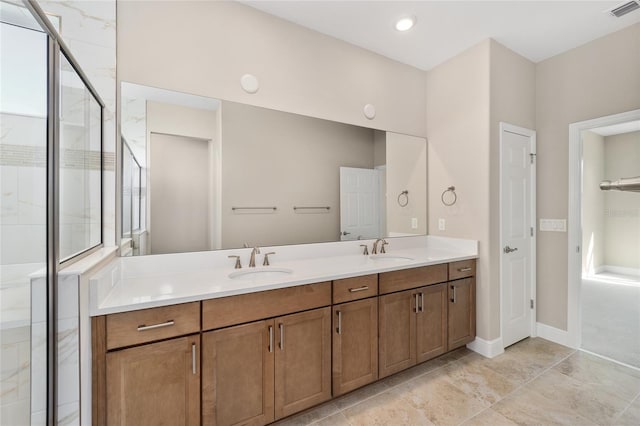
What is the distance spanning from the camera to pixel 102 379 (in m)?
1.19

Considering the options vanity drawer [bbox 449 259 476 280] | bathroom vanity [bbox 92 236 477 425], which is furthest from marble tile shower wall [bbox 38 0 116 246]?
vanity drawer [bbox 449 259 476 280]

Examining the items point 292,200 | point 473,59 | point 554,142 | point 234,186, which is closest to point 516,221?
point 554,142

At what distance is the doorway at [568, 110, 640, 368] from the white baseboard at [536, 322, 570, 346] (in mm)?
44

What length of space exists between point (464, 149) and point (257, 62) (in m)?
2.00

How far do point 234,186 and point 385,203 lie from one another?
1.45 m

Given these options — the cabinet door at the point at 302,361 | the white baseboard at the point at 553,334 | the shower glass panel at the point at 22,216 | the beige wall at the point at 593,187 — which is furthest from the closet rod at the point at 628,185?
the beige wall at the point at 593,187

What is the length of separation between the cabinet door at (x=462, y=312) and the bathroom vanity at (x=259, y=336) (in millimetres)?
82

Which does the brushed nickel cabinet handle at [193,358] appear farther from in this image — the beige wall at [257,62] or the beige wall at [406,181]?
the beige wall at [406,181]

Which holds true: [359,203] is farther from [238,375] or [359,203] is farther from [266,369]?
[238,375]

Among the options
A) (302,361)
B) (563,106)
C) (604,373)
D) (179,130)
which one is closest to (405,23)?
(563,106)

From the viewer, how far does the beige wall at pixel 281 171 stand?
2025 millimetres

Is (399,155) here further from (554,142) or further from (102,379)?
(102,379)

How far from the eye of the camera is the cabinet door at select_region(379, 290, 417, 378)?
1.97 m

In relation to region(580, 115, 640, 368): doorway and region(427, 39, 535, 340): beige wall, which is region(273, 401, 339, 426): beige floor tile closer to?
region(427, 39, 535, 340): beige wall
